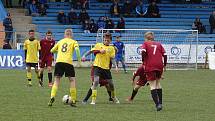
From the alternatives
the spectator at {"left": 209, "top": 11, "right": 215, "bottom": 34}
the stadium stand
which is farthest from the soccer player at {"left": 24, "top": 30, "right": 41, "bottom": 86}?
the spectator at {"left": 209, "top": 11, "right": 215, "bottom": 34}

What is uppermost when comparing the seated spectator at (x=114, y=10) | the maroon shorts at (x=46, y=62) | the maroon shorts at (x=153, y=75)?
the seated spectator at (x=114, y=10)

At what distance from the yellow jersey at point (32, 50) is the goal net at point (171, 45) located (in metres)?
12.6

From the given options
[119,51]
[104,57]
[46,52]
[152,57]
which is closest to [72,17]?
[119,51]

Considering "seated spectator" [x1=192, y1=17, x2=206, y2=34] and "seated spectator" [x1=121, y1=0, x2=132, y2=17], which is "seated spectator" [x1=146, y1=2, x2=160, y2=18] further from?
"seated spectator" [x1=192, y1=17, x2=206, y2=34]

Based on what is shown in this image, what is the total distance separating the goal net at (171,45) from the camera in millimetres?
35188

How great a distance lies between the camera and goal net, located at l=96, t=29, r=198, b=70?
35188 millimetres

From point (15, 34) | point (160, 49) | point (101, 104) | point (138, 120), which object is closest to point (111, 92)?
point (101, 104)

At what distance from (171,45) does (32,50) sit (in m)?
15.1

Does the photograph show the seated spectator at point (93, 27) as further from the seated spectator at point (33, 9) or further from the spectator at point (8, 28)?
the spectator at point (8, 28)

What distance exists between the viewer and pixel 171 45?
36000 mm

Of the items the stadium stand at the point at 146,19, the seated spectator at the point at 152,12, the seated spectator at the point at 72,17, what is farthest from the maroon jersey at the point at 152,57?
the seated spectator at the point at 152,12

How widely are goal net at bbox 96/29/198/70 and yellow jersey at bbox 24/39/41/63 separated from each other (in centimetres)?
1259

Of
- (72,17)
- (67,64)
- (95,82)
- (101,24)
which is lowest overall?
(95,82)

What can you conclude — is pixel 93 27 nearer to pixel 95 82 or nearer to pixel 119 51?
pixel 119 51
